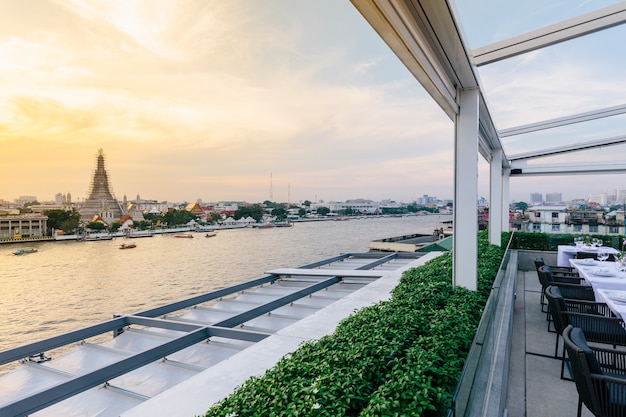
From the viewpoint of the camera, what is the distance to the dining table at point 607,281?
3.24 metres

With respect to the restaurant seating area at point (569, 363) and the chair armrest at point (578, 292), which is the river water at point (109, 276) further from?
the chair armrest at point (578, 292)

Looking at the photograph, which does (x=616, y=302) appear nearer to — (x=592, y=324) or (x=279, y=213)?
(x=592, y=324)

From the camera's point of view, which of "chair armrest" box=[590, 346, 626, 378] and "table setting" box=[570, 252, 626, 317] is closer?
"chair armrest" box=[590, 346, 626, 378]

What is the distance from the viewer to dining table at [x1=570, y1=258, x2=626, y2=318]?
324 centimetres

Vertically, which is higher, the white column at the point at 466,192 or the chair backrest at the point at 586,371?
the white column at the point at 466,192

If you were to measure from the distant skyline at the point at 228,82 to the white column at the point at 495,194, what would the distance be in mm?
243

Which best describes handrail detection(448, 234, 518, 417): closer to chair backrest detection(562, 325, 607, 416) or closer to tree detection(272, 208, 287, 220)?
chair backrest detection(562, 325, 607, 416)

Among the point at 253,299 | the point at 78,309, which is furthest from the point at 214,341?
the point at 78,309

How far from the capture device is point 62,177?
3128 cm

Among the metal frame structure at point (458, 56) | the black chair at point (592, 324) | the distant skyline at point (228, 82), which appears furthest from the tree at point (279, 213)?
the black chair at point (592, 324)

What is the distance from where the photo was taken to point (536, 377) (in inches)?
127

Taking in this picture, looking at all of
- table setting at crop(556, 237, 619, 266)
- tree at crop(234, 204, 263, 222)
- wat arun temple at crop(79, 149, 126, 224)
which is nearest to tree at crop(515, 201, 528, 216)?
table setting at crop(556, 237, 619, 266)

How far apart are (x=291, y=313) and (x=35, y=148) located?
1978 centimetres

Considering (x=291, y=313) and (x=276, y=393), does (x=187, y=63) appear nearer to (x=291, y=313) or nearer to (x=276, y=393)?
(x=291, y=313)
